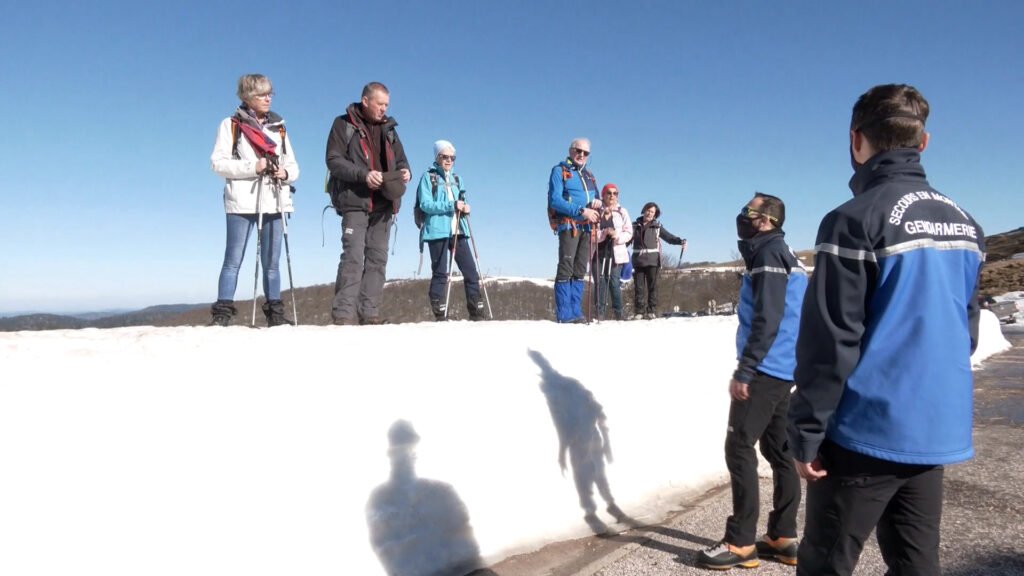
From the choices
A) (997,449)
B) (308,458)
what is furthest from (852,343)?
(997,449)

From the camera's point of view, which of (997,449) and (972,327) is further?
(997,449)

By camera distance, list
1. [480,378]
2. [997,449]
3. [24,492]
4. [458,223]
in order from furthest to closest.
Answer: [458,223]
[997,449]
[480,378]
[24,492]

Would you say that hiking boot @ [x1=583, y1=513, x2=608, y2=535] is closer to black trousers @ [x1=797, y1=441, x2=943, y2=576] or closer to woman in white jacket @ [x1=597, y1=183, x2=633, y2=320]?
black trousers @ [x1=797, y1=441, x2=943, y2=576]

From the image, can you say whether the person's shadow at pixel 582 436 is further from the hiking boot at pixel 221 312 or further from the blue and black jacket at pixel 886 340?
the blue and black jacket at pixel 886 340

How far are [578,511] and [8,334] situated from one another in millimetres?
3466

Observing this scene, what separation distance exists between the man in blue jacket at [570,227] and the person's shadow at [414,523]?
14.5 ft

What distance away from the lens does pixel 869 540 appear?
153 inches

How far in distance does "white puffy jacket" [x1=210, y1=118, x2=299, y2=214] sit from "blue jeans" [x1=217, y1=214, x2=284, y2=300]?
0.09m

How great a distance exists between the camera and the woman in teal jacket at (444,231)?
7.32 metres

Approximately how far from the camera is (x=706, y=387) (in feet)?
20.6

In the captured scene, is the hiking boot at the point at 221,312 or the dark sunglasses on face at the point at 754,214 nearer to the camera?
the dark sunglasses on face at the point at 754,214

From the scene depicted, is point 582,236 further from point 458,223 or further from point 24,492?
point 24,492

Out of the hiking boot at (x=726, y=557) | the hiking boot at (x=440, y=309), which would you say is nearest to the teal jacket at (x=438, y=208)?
the hiking boot at (x=440, y=309)

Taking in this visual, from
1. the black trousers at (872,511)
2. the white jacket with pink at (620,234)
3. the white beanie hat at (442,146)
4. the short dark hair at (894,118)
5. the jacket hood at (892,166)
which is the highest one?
the white beanie hat at (442,146)
